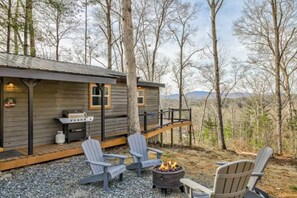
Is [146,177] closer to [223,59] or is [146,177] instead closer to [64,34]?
[64,34]

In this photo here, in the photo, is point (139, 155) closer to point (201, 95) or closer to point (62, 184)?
point (62, 184)

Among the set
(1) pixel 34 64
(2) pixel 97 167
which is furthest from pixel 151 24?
(2) pixel 97 167

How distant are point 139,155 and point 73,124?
342 cm

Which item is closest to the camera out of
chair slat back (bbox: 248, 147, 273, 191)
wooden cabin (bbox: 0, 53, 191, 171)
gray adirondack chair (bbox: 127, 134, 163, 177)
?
chair slat back (bbox: 248, 147, 273, 191)

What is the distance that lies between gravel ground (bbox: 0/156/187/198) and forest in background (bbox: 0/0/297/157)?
23.9 ft

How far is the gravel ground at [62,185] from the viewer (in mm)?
4262

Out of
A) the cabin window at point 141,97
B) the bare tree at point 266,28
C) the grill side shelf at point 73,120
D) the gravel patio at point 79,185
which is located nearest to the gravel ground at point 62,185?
the gravel patio at point 79,185

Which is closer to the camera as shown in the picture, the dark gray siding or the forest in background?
the dark gray siding

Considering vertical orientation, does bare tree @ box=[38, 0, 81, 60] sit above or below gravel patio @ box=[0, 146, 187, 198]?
above

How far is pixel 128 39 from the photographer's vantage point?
26.0ft

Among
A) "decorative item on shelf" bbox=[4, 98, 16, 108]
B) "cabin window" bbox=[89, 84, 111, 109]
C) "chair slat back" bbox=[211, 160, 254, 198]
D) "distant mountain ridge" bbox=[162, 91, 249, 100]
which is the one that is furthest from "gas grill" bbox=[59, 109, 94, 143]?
"distant mountain ridge" bbox=[162, 91, 249, 100]

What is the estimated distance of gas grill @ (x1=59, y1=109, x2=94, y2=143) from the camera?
7.46 m

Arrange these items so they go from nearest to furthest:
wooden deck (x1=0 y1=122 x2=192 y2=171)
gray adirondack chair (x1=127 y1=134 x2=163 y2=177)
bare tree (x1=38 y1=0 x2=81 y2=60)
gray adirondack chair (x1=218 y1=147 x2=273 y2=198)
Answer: gray adirondack chair (x1=218 y1=147 x2=273 y2=198), gray adirondack chair (x1=127 y1=134 x2=163 y2=177), wooden deck (x1=0 y1=122 x2=192 y2=171), bare tree (x1=38 y1=0 x2=81 y2=60)

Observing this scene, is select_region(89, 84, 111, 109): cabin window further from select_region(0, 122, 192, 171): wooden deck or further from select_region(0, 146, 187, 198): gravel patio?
select_region(0, 146, 187, 198): gravel patio
